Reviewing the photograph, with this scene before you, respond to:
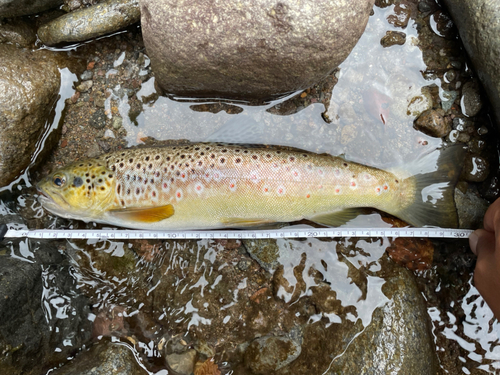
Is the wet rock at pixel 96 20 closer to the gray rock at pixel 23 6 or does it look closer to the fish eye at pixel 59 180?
the gray rock at pixel 23 6

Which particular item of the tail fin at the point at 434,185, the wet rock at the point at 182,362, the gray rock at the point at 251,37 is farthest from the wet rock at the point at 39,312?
the tail fin at the point at 434,185

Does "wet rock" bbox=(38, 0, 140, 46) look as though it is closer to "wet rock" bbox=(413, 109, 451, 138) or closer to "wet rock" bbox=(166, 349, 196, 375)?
"wet rock" bbox=(413, 109, 451, 138)

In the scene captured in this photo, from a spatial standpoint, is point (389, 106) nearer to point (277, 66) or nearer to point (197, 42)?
point (277, 66)

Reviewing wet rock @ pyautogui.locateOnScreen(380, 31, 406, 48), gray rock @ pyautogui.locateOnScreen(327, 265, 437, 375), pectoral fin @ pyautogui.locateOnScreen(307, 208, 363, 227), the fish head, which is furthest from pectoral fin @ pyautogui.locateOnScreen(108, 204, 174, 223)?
wet rock @ pyautogui.locateOnScreen(380, 31, 406, 48)

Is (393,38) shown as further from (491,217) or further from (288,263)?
(288,263)

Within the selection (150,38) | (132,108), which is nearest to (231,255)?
(132,108)
